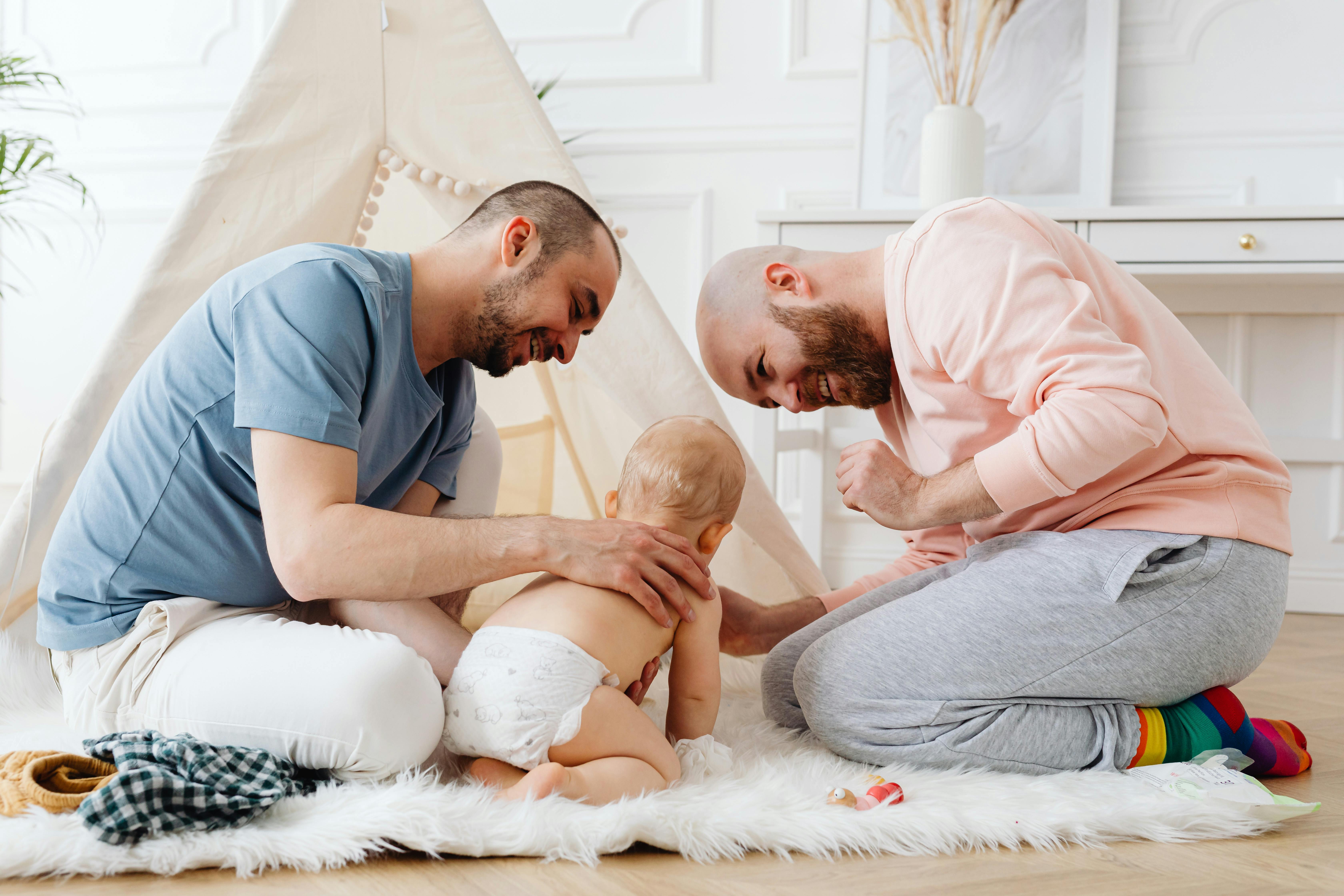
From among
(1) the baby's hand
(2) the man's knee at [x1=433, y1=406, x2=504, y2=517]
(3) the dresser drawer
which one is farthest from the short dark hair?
(3) the dresser drawer

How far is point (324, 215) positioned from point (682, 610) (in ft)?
3.00

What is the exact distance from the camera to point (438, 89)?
1597 millimetres

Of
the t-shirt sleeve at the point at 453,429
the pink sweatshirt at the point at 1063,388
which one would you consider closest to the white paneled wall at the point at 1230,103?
the pink sweatshirt at the point at 1063,388

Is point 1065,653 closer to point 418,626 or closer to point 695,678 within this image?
point 695,678

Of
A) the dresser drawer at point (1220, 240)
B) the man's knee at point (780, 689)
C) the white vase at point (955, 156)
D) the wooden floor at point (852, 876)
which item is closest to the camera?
the wooden floor at point (852, 876)

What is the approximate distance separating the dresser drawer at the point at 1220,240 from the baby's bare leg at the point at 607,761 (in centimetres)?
152

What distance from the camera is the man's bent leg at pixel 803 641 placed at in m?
1.29

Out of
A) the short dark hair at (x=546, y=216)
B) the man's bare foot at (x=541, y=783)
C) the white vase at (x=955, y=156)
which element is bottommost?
the man's bare foot at (x=541, y=783)

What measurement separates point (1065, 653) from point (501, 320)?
74 centimetres

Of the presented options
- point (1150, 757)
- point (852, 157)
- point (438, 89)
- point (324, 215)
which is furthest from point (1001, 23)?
point (1150, 757)

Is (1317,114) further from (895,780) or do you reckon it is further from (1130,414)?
(895,780)

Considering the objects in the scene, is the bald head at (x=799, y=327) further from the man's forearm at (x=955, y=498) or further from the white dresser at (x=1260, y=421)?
the white dresser at (x=1260, y=421)

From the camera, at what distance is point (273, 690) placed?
Result: 0.93 meters

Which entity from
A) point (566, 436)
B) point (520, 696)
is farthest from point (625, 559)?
point (566, 436)
